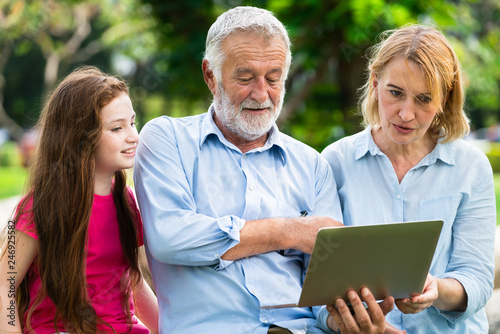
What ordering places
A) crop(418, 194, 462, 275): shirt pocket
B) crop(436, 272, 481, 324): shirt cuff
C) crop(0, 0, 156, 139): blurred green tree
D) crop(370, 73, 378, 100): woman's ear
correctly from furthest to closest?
1. crop(0, 0, 156, 139): blurred green tree
2. crop(370, 73, 378, 100): woman's ear
3. crop(418, 194, 462, 275): shirt pocket
4. crop(436, 272, 481, 324): shirt cuff

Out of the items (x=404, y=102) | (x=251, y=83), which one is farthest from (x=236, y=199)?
(x=404, y=102)

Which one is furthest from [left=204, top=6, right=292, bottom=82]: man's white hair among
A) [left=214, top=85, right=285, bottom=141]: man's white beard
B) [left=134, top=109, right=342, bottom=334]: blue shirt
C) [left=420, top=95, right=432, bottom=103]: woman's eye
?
[left=420, top=95, right=432, bottom=103]: woman's eye

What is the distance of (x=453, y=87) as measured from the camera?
257cm

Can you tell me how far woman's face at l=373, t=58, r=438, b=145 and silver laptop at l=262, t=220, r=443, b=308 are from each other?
650mm

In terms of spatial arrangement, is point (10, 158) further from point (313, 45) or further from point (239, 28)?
point (239, 28)

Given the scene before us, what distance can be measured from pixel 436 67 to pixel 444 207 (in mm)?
602

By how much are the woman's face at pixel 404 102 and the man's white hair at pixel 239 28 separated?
45 centimetres

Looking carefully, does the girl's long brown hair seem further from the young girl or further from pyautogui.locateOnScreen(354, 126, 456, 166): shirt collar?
pyautogui.locateOnScreen(354, 126, 456, 166): shirt collar

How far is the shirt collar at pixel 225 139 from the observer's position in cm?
253

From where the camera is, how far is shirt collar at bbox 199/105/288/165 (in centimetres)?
253

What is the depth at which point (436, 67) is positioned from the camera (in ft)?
7.97

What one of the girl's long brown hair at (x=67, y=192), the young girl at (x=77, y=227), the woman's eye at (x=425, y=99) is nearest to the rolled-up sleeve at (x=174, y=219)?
the young girl at (x=77, y=227)

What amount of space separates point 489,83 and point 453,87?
644cm

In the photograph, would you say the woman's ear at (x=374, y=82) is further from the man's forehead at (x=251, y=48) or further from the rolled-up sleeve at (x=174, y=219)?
the rolled-up sleeve at (x=174, y=219)
